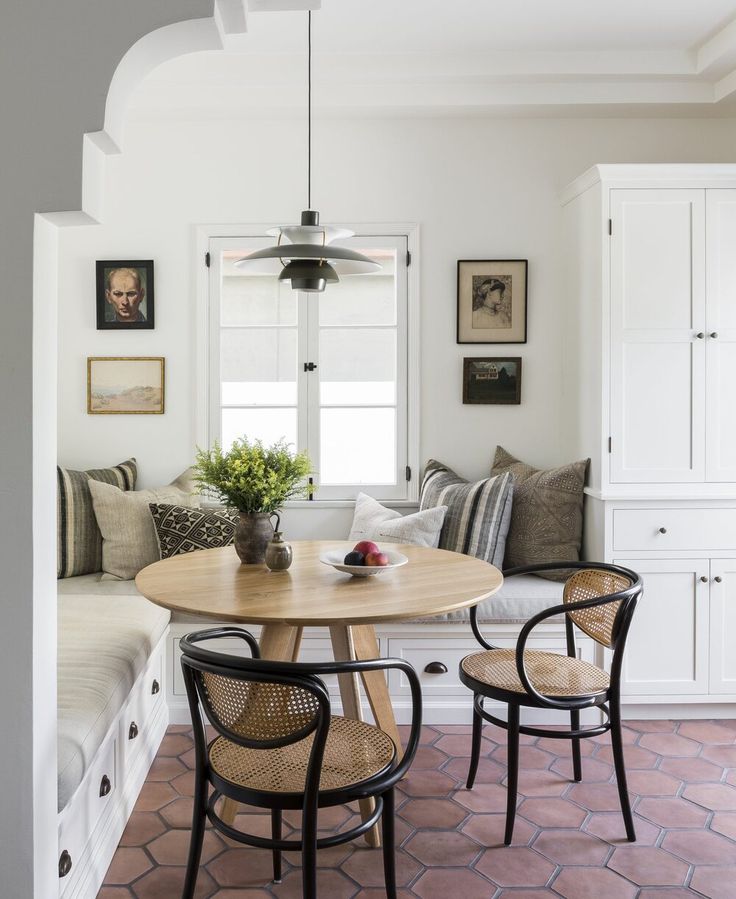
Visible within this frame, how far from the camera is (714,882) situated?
2.13 m

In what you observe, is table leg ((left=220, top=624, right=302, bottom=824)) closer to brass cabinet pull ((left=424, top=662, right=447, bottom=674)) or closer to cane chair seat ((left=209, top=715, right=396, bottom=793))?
cane chair seat ((left=209, top=715, right=396, bottom=793))

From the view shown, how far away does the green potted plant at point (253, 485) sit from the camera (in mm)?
2609

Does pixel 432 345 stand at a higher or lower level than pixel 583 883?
higher

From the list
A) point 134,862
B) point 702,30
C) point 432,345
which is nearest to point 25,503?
point 134,862

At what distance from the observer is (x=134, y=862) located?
223 cm

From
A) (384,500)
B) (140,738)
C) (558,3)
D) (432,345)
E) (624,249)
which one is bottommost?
(140,738)

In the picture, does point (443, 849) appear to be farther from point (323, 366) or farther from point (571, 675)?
point (323, 366)

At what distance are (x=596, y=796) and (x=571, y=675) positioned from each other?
506mm

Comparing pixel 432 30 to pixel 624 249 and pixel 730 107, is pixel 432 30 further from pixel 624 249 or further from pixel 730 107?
pixel 730 107

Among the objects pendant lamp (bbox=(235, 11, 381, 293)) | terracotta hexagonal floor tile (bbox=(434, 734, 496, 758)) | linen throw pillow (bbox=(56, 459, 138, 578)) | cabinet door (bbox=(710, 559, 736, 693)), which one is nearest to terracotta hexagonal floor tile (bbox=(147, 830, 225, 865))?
terracotta hexagonal floor tile (bbox=(434, 734, 496, 758))

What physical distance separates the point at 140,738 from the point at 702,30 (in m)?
3.62

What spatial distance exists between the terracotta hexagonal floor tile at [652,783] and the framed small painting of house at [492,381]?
1793 mm

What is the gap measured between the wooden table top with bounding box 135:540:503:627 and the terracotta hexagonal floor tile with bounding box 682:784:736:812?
3.49ft

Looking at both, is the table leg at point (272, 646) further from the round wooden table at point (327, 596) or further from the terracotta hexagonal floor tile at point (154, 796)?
the terracotta hexagonal floor tile at point (154, 796)
